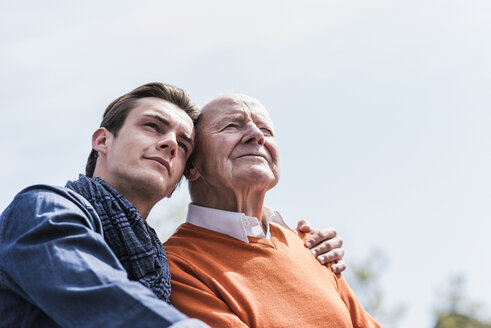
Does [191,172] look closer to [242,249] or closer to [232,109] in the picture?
[232,109]

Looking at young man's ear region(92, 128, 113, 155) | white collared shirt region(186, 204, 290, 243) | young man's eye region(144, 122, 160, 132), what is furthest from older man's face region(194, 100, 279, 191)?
young man's ear region(92, 128, 113, 155)

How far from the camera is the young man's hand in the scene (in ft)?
11.5

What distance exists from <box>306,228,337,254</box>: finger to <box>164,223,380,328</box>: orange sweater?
0.20m

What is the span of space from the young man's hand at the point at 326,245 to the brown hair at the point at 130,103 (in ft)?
3.69

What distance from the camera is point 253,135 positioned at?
11.4 ft

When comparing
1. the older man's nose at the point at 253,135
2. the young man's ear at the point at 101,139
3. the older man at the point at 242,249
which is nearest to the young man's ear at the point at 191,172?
the older man at the point at 242,249

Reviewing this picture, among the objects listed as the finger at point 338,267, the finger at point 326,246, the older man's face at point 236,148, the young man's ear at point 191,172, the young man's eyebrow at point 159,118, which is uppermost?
the young man's eyebrow at point 159,118

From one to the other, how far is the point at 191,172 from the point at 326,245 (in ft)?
3.30

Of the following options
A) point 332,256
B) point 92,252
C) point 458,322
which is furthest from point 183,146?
point 458,322

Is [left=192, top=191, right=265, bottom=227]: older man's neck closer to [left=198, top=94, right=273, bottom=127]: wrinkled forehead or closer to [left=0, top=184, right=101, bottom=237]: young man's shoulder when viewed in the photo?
[left=198, top=94, right=273, bottom=127]: wrinkled forehead

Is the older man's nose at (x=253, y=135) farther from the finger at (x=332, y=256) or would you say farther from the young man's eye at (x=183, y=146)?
the finger at (x=332, y=256)

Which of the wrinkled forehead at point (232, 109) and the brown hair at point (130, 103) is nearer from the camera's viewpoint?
the brown hair at point (130, 103)

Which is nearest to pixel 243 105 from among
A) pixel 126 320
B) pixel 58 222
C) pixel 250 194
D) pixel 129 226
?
pixel 250 194

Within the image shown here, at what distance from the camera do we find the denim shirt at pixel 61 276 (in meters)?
1.53
